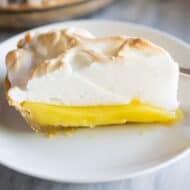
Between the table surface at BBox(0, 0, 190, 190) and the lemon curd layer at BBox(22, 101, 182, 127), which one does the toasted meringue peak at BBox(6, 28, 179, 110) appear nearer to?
the lemon curd layer at BBox(22, 101, 182, 127)

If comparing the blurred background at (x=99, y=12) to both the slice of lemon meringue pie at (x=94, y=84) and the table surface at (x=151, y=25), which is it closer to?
the table surface at (x=151, y=25)

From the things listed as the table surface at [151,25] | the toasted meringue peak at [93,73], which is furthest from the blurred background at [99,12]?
the toasted meringue peak at [93,73]

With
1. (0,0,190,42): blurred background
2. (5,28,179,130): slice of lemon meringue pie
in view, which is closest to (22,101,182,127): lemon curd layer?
(5,28,179,130): slice of lemon meringue pie

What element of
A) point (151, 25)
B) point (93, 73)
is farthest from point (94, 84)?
point (151, 25)

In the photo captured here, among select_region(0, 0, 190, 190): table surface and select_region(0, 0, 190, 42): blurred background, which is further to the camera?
select_region(0, 0, 190, 42): blurred background

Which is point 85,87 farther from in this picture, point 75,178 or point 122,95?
point 75,178
